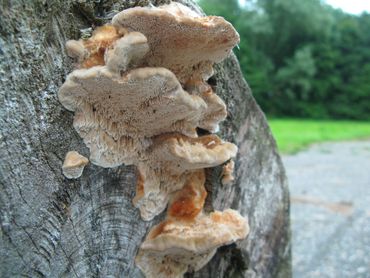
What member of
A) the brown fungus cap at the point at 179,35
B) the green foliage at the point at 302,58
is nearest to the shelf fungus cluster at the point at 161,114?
the brown fungus cap at the point at 179,35

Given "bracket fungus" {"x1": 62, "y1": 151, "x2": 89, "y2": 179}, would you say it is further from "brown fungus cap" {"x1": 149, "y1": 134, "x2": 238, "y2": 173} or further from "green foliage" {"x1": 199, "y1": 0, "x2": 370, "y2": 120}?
"green foliage" {"x1": 199, "y1": 0, "x2": 370, "y2": 120}

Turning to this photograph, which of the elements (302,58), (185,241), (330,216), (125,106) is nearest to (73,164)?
(125,106)

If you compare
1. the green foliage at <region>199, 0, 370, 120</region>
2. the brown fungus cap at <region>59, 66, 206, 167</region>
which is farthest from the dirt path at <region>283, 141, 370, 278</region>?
the green foliage at <region>199, 0, 370, 120</region>

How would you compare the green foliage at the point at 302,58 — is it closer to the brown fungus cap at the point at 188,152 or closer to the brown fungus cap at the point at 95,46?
the brown fungus cap at the point at 188,152

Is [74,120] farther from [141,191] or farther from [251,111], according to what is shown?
[251,111]

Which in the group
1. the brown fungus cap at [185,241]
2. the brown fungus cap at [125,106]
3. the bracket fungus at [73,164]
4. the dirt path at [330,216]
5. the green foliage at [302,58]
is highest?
the brown fungus cap at [125,106]
